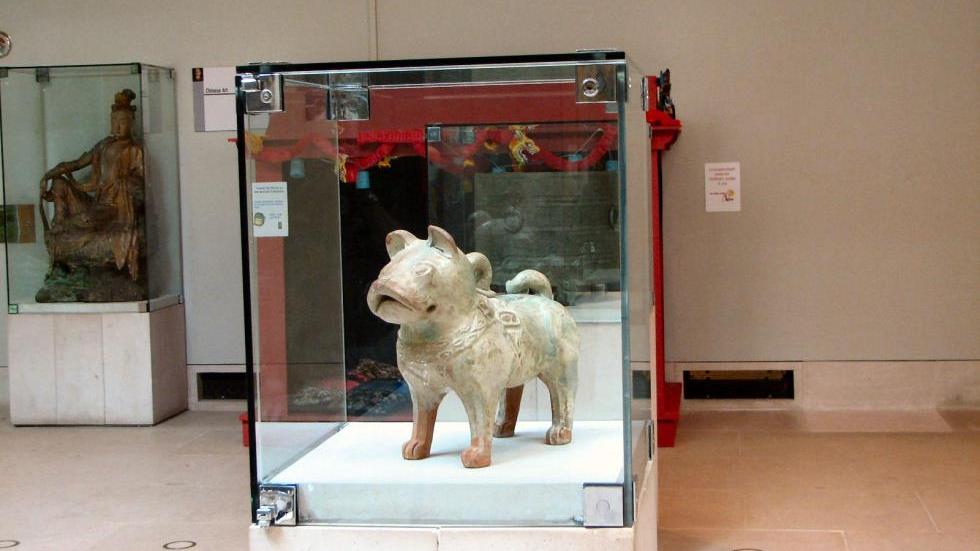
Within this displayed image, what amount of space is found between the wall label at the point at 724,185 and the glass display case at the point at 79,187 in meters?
2.82

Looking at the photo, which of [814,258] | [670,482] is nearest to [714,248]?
[814,258]

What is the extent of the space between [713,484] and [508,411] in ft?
5.91

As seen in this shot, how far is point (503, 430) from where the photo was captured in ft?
9.44

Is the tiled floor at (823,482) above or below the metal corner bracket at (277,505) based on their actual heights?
below

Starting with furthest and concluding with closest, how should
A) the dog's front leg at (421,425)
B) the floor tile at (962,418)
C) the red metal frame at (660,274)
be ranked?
the floor tile at (962,418), the red metal frame at (660,274), the dog's front leg at (421,425)

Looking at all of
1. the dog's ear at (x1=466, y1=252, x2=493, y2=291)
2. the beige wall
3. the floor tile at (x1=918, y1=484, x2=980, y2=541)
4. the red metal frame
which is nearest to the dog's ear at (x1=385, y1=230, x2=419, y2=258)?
the dog's ear at (x1=466, y1=252, x2=493, y2=291)

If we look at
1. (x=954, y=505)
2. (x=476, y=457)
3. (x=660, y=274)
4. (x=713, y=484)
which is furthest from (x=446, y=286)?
(x=660, y=274)

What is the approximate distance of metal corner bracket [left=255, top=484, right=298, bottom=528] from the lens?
8.55ft

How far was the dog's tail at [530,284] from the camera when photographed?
273 cm

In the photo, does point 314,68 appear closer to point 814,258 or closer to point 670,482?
point 670,482

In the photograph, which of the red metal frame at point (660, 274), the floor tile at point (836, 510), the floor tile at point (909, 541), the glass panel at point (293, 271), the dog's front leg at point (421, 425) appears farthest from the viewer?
the red metal frame at point (660, 274)

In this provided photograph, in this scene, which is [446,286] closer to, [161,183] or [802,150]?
[802,150]

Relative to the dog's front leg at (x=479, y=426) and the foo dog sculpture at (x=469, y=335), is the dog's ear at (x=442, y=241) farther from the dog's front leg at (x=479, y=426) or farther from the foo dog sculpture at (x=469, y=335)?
the dog's front leg at (x=479, y=426)

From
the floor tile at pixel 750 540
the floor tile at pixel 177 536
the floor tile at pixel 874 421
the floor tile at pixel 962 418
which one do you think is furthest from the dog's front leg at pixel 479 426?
the floor tile at pixel 962 418
